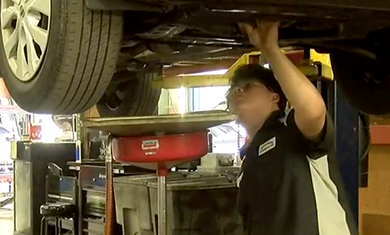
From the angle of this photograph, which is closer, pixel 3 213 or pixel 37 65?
pixel 37 65

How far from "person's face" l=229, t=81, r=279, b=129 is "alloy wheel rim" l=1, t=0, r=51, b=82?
755 mm

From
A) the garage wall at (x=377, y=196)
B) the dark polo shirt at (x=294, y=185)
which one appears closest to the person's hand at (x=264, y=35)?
the dark polo shirt at (x=294, y=185)

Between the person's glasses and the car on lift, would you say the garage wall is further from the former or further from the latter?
the person's glasses

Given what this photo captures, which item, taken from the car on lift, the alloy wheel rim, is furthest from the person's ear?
the alloy wheel rim

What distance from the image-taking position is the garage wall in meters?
3.66

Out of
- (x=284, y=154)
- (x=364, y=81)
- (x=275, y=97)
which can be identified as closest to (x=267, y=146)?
(x=284, y=154)

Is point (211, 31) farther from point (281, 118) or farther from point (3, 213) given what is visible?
point (3, 213)

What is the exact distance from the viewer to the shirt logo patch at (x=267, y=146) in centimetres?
210

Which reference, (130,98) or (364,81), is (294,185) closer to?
(364,81)

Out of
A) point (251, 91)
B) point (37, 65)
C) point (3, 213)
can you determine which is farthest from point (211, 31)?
point (3, 213)

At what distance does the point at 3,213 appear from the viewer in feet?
32.8

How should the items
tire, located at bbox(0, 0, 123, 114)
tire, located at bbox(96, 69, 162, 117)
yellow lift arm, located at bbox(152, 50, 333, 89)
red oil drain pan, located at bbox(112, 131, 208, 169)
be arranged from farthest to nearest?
tire, located at bbox(96, 69, 162, 117), yellow lift arm, located at bbox(152, 50, 333, 89), red oil drain pan, located at bbox(112, 131, 208, 169), tire, located at bbox(0, 0, 123, 114)

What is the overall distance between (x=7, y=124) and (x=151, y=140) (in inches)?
456

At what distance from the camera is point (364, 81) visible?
309 cm
